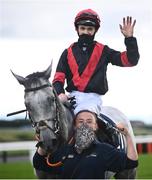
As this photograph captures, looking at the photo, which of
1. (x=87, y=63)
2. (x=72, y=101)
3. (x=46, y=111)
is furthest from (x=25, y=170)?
(x=46, y=111)

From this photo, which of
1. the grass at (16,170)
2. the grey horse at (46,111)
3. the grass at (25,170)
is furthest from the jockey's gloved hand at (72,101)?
the grass at (16,170)

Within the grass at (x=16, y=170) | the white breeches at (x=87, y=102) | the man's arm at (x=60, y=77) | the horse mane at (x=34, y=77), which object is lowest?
the grass at (x=16, y=170)

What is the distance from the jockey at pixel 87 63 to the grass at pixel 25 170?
1.31 meters

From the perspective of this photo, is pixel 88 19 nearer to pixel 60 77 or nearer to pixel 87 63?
pixel 87 63

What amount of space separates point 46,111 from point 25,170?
216 cm

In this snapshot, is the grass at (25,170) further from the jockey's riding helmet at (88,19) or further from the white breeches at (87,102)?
the jockey's riding helmet at (88,19)

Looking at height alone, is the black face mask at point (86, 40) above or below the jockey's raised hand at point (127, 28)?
below

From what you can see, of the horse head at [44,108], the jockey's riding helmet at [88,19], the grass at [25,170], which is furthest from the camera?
the grass at [25,170]

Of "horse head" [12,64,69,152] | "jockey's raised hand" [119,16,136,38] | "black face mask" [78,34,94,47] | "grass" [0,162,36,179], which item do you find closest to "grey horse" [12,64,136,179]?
"horse head" [12,64,69,152]

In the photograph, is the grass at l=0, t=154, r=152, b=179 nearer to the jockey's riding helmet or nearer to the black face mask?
the black face mask

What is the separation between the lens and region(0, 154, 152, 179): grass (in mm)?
5452

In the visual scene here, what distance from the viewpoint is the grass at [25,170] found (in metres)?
5.45

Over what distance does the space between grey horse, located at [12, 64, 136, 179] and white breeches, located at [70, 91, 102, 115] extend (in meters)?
0.15

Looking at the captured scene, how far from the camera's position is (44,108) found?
12.2 feet
